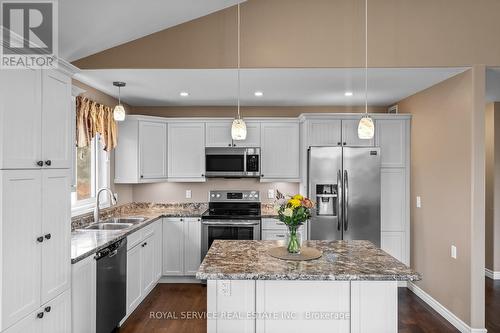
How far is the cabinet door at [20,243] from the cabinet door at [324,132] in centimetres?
324

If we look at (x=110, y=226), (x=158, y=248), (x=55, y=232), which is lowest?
(x=158, y=248)

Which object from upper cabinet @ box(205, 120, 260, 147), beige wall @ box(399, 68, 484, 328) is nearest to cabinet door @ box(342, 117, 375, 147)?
beige wall @ box(399, 68, 484, 328)

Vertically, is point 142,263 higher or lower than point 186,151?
lower

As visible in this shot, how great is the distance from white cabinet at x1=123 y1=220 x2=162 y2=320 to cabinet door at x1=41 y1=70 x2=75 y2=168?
1359 mm

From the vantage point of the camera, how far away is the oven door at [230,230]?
4.25 meters

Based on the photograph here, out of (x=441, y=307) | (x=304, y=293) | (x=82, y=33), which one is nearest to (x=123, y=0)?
(x=82, y=33)

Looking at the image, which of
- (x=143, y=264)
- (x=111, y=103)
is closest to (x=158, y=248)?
(x=143, y=264)

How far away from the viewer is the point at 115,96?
14.3 feet

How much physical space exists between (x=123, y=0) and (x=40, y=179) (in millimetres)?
1480

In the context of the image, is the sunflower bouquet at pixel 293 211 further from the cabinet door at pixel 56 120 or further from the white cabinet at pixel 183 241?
the white cabinet at pixel 183 241

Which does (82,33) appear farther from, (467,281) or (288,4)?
(467,281)

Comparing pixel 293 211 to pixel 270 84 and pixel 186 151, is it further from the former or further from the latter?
pixel 186 151

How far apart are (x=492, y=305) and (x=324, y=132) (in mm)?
2807

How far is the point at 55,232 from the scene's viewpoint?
6.89 feet
